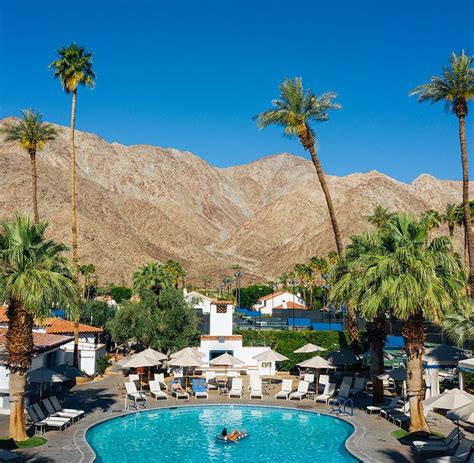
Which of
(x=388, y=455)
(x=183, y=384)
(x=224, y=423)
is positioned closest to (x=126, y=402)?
(x=224, y=423)

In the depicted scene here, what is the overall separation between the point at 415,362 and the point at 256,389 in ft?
34.0

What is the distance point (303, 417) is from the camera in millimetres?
24391

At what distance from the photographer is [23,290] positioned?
666 inches

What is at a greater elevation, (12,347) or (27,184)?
(27,184)

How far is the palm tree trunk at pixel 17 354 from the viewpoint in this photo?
17.7 m

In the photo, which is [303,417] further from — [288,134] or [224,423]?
[288,134]

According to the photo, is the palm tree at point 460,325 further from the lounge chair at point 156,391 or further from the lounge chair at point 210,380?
the lounge chair at point 156,391

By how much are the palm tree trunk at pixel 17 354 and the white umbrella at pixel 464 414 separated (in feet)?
39.8

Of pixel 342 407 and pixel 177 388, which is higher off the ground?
pixel 177 388

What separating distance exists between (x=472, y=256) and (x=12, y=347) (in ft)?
75.5

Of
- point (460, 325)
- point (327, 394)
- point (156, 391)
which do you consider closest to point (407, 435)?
point (460, 325)

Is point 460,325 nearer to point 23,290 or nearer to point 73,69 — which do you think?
point 23,290

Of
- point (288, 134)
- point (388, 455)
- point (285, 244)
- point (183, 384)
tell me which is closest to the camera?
point (388, 455)

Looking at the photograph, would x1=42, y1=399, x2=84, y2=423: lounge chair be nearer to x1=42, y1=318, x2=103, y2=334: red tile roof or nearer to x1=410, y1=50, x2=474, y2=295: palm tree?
x1=42, y1=318, x2=103, y2=334: red tile roof
